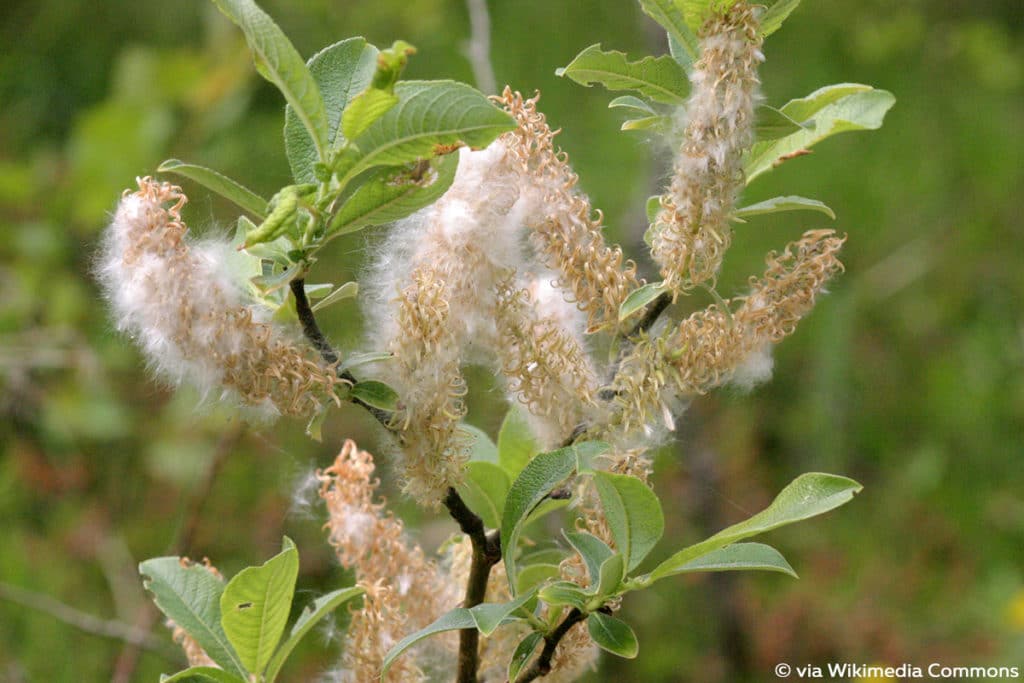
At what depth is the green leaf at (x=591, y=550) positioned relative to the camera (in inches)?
26.8

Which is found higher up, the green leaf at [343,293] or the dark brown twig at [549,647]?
the green leaf at [343,293]

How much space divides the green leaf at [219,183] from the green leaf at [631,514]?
0.28m

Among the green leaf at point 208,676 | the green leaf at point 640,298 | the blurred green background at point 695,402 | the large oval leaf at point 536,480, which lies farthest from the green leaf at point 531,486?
the blurred green background at point 695,402

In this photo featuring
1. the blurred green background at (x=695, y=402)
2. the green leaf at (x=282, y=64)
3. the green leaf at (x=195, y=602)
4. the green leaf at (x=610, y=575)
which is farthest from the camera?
the blurred green background at (x=695, y=402)

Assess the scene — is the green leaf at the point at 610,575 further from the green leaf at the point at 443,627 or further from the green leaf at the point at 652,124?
the green leaf at the point at 652,124

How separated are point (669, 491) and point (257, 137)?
5.69 ft

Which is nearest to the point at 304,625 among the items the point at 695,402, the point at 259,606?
the point at 259,606

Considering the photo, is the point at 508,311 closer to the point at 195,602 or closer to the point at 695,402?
the point at 195,602

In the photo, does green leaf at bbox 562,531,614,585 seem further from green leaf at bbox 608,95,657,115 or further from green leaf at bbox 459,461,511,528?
green leaf at bbox 608,95,657,115

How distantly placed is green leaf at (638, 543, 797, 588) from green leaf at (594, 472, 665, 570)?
2cm

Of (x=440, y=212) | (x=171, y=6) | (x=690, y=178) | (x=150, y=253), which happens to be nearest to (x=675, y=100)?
(x=690, y=178)

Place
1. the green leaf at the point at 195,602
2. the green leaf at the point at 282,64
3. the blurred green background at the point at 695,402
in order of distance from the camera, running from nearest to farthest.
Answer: the green leaf at the point at 282,64
the green leaf at the point at 195,602
the blurred green background at the point at 695,402

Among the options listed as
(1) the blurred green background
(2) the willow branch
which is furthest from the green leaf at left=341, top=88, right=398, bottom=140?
(1) the blurred green background

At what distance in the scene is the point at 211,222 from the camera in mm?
768
